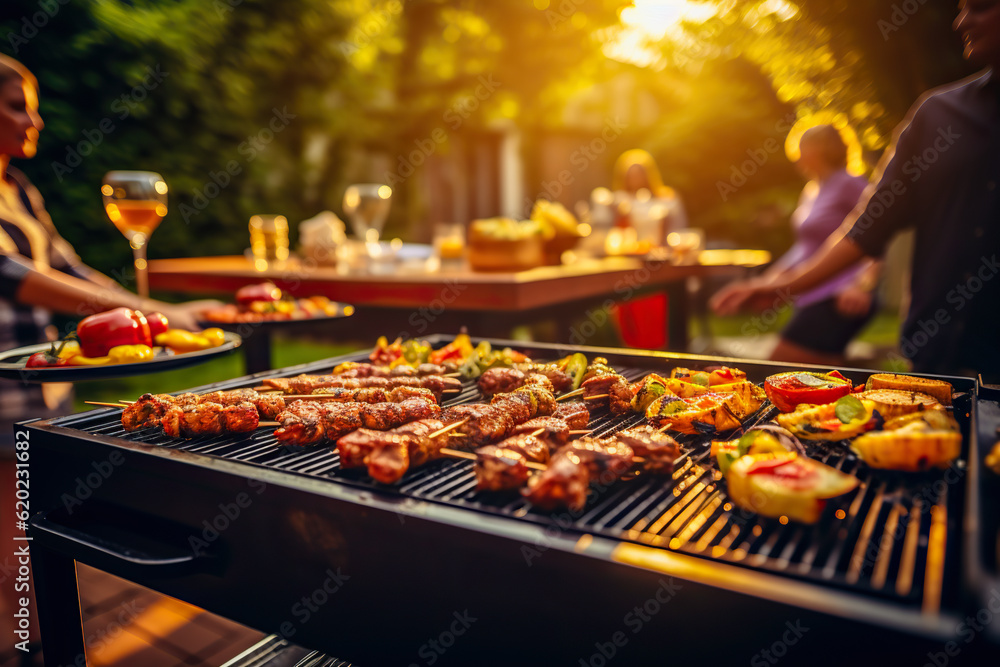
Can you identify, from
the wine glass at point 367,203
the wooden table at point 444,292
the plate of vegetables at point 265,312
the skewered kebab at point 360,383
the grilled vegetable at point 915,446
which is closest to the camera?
the grilled vegetable at point 915,446

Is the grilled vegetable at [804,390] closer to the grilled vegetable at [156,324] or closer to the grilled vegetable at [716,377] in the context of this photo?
the grilled vegetable at [716,377]

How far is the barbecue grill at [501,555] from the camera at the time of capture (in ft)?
2.95

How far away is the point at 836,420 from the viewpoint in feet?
5.10

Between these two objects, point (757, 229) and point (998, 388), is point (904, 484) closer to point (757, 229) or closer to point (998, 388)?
point (998, 388)

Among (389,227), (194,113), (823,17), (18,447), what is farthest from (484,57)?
(18,447)

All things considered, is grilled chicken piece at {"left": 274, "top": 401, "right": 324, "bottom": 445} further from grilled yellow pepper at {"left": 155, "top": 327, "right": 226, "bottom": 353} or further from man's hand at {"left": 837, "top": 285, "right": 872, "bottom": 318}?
man's hand at {"left": 837, "top": 285, "right": 872, "bottom": 318}

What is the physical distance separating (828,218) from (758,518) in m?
4.76

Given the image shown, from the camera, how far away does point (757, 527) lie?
3.67 feet

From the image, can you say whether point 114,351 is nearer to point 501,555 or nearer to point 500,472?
point 500,472

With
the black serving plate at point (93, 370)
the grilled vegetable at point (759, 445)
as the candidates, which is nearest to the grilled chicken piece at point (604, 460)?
the grilled vegetable at point (759, 445)

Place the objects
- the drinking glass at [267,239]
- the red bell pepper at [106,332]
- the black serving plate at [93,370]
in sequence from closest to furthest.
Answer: the black serving plate at [93,370] < the red bell pepper at [106,332] < the drinking glass at [267,239]

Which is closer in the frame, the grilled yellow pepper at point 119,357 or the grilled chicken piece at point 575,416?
the grilled chicken piece at point 575,416

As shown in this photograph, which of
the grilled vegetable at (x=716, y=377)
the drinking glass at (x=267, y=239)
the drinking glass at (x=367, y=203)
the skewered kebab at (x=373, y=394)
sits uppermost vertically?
the drinking glass at (x=367, y=203)

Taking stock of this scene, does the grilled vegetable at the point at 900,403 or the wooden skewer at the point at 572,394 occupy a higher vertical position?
the grilled vegetable at the point at 900,403
